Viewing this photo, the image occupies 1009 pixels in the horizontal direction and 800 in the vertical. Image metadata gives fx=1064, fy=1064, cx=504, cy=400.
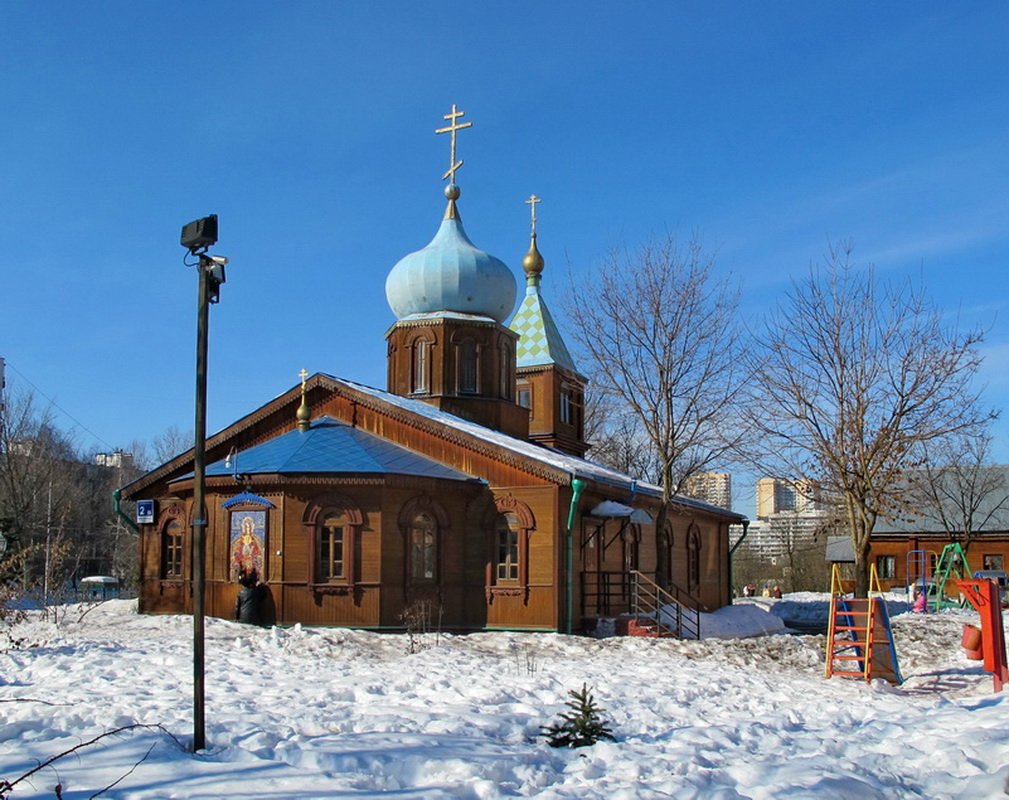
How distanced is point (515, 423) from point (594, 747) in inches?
642

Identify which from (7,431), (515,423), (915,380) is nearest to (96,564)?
(7,431)

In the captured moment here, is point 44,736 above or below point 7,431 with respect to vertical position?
below

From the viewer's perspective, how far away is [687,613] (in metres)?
22.0

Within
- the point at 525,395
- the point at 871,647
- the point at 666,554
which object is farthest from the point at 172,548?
the point at 871,647

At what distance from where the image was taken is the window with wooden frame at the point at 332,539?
57.1 ft

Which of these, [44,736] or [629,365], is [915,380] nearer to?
[629,365]

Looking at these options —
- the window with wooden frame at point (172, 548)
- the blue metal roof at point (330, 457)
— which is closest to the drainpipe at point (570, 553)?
the blue metal roof at point (330, 457)

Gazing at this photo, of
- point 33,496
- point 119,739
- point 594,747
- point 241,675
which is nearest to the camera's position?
point 119,739

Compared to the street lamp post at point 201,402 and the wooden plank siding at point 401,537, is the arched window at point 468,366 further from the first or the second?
the street lamp post at point 201,402

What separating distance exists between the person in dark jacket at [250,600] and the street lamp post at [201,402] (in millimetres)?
9939

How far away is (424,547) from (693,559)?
9283mm

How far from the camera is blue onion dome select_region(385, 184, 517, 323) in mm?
23234

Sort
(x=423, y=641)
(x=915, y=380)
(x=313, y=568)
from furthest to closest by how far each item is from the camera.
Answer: (x=915, y=380) → (x=313, y=568) → (x=423, y=641)

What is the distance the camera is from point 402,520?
17.9m
